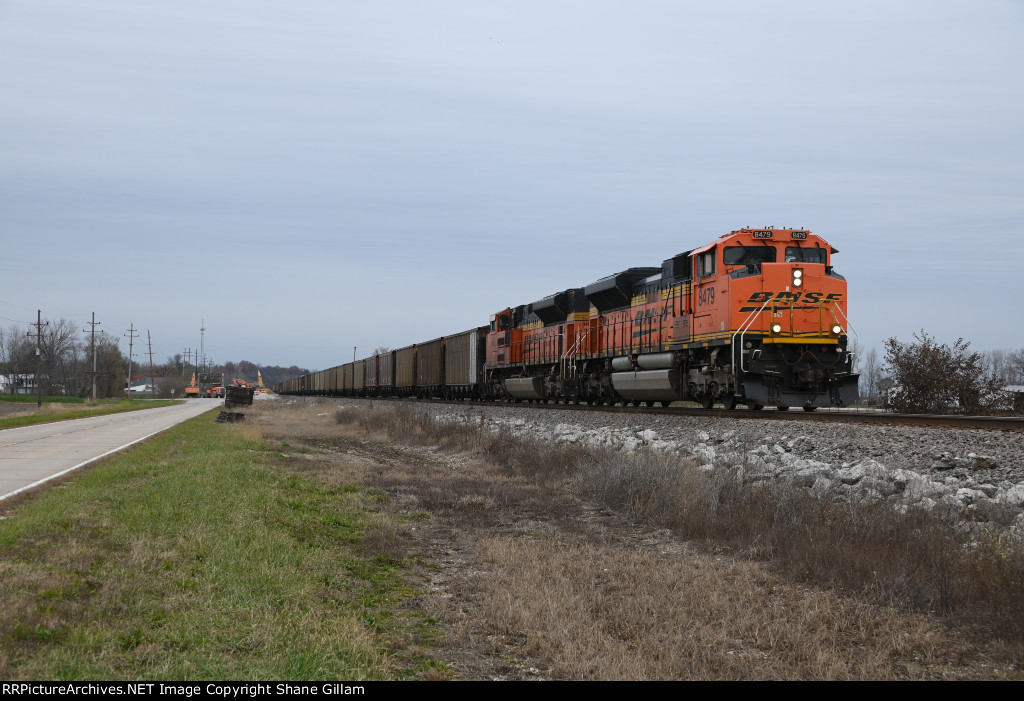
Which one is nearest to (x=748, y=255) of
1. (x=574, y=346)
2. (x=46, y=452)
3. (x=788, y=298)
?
(x=788, y=298)

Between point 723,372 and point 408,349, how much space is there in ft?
126

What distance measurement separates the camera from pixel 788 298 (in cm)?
A: 1803

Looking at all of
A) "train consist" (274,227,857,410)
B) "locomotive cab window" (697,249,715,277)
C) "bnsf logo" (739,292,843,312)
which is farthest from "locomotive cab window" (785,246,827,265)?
"locomotive cab window" (697,249,715,277)

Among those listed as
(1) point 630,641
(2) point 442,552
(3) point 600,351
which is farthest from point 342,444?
(1) point 630,641

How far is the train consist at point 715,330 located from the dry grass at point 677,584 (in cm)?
632

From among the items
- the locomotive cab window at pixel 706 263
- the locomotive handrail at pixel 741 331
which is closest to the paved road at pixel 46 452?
the locomotive handrail at pixel 741 331

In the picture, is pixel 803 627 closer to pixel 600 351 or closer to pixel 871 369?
pixel 600 351

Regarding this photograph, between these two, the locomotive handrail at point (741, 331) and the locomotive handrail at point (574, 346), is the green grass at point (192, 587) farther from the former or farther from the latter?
the locomotive handrail at point (574, 346)

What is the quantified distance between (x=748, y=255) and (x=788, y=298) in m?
1.50

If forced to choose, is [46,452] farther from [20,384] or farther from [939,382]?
[20,384]

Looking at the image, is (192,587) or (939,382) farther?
(939,382)

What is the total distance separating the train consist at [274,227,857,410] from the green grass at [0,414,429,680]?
10.2 m

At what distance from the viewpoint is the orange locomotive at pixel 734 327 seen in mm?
17625

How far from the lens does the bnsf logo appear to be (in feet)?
58.9
